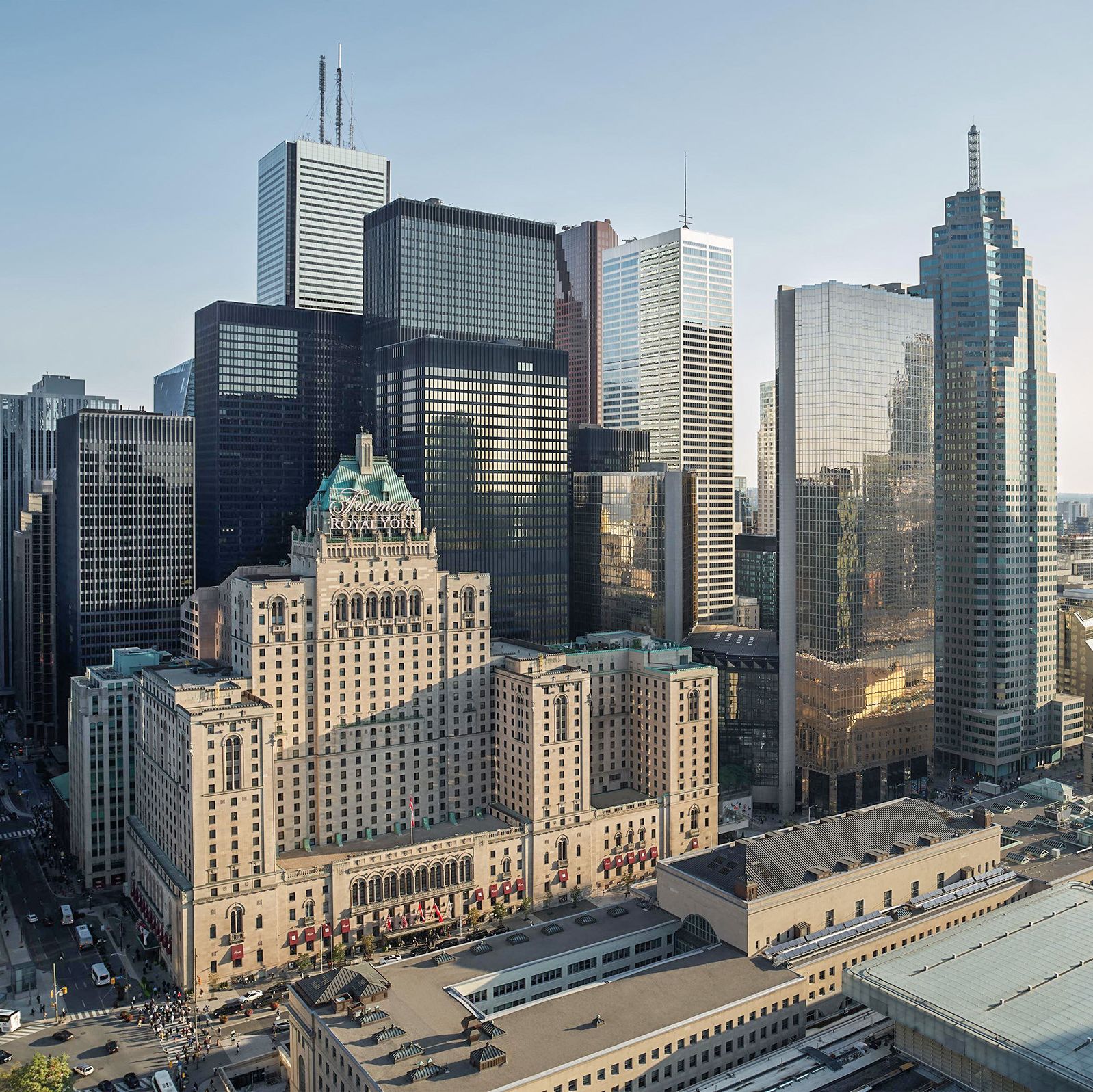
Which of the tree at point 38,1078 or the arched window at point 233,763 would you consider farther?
the arched window at point 233,763

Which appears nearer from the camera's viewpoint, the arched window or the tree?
the tree

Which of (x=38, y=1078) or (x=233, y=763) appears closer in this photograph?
(x=38, y=1078)

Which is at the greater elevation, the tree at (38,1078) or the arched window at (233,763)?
the arched window at (233,763)

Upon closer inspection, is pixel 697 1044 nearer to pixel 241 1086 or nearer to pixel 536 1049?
pixel 536 1049

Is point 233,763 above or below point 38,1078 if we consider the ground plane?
above

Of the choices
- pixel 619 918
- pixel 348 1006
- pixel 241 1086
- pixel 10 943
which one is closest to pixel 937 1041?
pixel 619 918

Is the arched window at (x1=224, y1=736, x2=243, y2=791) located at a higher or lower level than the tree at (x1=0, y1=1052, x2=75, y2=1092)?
higher
